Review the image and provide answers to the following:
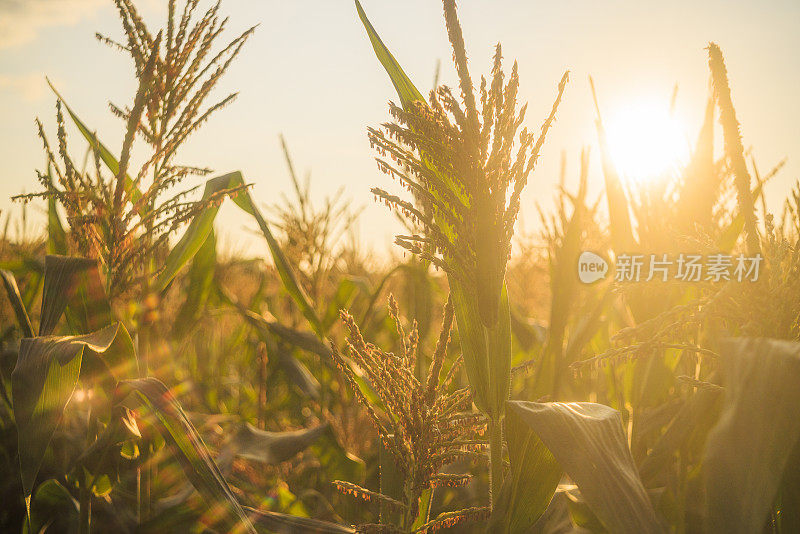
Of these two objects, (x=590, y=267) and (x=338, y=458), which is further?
(x=338, y=458)

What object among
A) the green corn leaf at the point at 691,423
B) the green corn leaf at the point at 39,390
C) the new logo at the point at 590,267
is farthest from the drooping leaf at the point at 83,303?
the green corn leaf at the point at 691,423

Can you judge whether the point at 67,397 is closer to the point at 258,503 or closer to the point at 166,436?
the point at 166,436

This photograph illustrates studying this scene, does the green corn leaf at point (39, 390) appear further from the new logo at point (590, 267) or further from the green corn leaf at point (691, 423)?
the green corn leaf at point (691, 423)

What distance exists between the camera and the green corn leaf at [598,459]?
722 millimetres

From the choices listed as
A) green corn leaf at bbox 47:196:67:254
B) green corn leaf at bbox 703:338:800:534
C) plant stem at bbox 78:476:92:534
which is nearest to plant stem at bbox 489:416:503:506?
green corn leaf at bbox 703:338:800:534

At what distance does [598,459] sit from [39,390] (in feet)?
3.25

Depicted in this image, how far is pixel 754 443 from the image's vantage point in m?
0.72

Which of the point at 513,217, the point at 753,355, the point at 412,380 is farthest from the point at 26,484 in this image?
the point at 753,355

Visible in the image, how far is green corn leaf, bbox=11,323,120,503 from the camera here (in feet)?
2.96

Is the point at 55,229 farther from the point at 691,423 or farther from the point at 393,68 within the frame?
the point at 691,423

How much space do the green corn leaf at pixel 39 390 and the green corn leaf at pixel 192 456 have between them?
0.13 m

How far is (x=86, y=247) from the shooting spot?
1209 mm

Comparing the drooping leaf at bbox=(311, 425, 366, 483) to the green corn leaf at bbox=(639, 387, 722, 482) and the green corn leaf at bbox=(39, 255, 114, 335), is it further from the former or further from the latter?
the green corn leaf at bbox=(639, 387, 722, 482)

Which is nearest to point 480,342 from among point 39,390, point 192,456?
point 192,456
